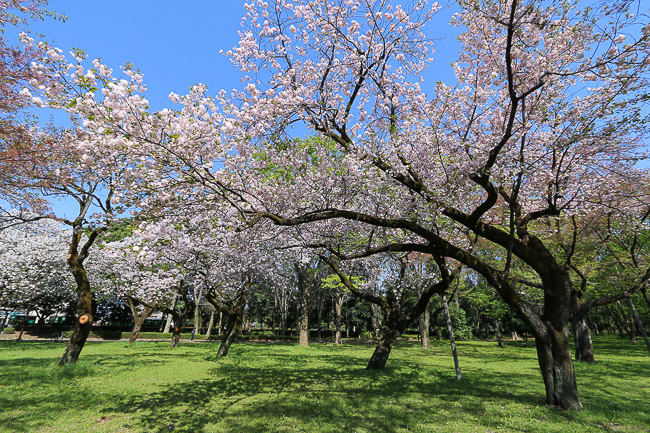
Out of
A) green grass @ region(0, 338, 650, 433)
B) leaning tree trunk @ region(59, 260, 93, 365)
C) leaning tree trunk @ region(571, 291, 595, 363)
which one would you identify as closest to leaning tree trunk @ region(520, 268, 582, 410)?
green grass @ region(0, 338, 650, 433)

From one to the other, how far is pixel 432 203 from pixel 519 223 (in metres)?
2.91

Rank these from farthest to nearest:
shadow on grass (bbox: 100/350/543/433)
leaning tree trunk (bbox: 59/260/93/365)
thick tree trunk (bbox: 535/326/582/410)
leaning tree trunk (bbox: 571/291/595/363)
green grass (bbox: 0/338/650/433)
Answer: leaning tree trunk (bbox: 571/291/595/363), leaning tree trunk (bbox: 59/260/93/365), thick tree trunk (bbox: 535/326/582/410), shadow on grass (bbox: 100/350/543/433), green grass (bbox: 0/338/650/433)

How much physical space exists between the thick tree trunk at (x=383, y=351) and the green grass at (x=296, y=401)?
79 centimetres

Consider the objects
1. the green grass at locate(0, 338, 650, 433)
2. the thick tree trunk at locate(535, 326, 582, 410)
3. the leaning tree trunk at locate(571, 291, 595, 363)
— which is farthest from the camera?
the leaning tree trunk at locate(571, 291, 595, 363)

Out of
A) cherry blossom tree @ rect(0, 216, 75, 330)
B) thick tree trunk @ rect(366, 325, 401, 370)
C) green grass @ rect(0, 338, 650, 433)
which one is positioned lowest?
green grass @ rect(0, 338, 650, 433)

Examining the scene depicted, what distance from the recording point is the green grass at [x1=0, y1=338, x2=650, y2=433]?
603cm

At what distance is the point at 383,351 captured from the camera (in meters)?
13.1

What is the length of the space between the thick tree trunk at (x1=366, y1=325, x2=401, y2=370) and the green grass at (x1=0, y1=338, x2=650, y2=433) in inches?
30.9

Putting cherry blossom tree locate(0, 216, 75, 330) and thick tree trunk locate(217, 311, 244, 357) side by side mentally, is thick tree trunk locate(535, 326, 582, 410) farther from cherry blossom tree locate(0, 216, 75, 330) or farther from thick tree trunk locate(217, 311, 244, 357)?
cherry blossom tree locate(0, 216, 75, 330)

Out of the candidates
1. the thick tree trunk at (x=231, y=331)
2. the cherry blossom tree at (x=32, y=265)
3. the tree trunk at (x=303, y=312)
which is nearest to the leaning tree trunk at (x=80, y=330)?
the thick tree trunk at (x=231, y=331)

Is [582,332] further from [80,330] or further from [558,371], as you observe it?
[80,330]

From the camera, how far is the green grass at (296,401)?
603 cm

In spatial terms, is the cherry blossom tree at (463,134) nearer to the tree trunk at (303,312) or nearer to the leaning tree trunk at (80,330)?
the leaning tree trunk at (80,330)

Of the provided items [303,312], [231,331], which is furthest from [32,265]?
[303,312]
